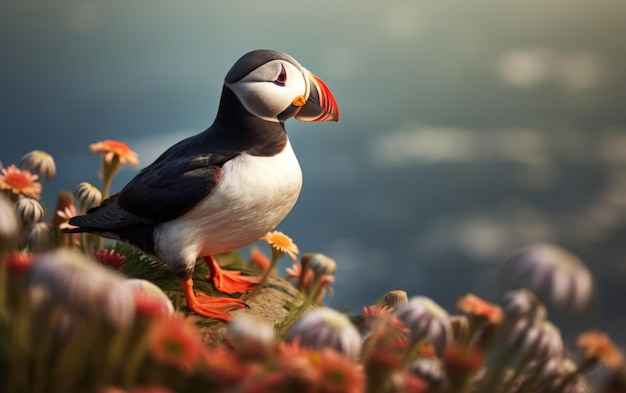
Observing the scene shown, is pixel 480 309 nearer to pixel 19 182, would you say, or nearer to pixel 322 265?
pixel 322 265

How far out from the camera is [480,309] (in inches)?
72.9

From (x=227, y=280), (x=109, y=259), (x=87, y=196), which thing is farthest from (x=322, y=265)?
(x=87, y=196)

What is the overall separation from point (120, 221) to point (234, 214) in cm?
50

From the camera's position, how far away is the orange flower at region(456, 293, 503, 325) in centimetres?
185

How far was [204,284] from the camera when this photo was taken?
3.09m

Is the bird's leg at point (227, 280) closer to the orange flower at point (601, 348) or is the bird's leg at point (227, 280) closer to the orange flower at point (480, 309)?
the orange flower at point (480, 309)

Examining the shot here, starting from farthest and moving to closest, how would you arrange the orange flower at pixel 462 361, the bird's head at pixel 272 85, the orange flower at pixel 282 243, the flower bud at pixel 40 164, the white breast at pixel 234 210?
the flower bud at pixel 40 164 → the orange flower at pixel 282 243 → the bird's head at pixel 272 85 → the white breast at pixel 234 210 → the orange flower at pixel 462 361

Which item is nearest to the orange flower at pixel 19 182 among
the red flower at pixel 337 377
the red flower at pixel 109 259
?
the red flower at pixel 109 259

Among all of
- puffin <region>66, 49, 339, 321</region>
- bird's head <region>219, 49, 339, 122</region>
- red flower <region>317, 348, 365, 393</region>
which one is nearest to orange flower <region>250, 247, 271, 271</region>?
puffin <region>66, 49, 339, 321</region>

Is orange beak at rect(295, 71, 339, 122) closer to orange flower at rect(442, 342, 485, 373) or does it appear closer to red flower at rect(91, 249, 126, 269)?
red flower at rect(91, 249, 126, 269)

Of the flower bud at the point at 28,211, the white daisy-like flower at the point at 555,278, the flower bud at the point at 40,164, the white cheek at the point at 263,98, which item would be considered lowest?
the flower bud at the point at 28,211

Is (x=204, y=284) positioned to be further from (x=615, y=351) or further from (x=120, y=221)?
(x=615, y=351)

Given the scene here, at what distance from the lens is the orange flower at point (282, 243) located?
3.00m

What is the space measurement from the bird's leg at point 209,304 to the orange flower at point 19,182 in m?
0.90
